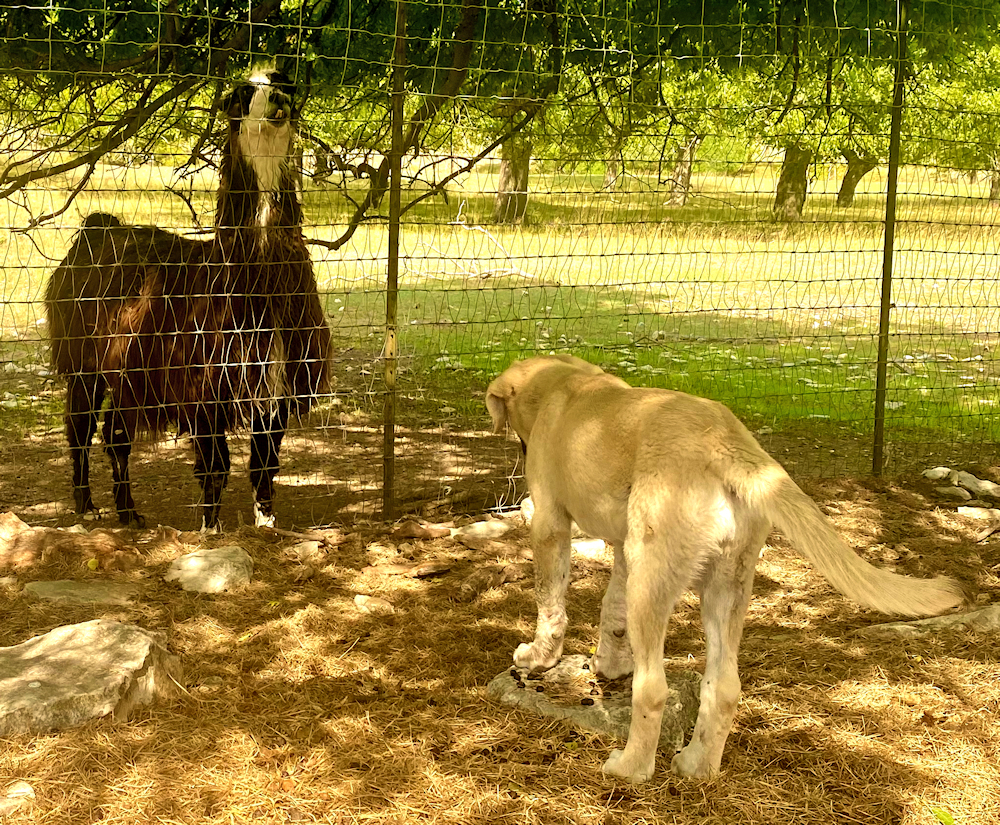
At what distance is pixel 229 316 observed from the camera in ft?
18.5

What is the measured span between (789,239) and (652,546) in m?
4.25

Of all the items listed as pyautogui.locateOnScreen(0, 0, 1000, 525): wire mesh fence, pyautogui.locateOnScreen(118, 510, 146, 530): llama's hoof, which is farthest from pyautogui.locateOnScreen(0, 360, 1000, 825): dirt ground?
pyautogui.locateOnScreen(0, 0, 1000, 525): wire mesh fence

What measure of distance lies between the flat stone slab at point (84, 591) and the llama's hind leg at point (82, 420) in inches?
60.0

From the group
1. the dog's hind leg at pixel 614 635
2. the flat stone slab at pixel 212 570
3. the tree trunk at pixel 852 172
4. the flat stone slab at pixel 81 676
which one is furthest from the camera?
the tree trunk at pixel 852 172

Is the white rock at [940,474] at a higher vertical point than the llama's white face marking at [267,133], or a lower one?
lower

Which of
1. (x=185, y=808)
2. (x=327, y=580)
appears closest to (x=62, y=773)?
(x=185, y=808)

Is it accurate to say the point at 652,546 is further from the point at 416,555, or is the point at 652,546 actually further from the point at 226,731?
the point at 416,555

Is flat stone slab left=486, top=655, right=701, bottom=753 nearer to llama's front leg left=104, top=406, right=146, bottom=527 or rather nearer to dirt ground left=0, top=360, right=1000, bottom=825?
dirt ground left=0, top=360, right=1000, bottom=825

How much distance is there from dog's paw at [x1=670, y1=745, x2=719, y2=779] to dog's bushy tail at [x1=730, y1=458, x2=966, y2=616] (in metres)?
0.79

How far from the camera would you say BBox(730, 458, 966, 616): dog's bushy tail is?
2918 millimetres

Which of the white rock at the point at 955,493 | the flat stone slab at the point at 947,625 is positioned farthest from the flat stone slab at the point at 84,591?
the white rock at the point at 955,493

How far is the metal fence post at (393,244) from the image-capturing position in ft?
18.7

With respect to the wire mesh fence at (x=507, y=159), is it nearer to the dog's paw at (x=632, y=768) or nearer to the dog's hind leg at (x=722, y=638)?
the dog's hind leg at (x=722, y=638)

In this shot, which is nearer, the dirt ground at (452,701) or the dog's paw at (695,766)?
the dirt ground at (452,701)
